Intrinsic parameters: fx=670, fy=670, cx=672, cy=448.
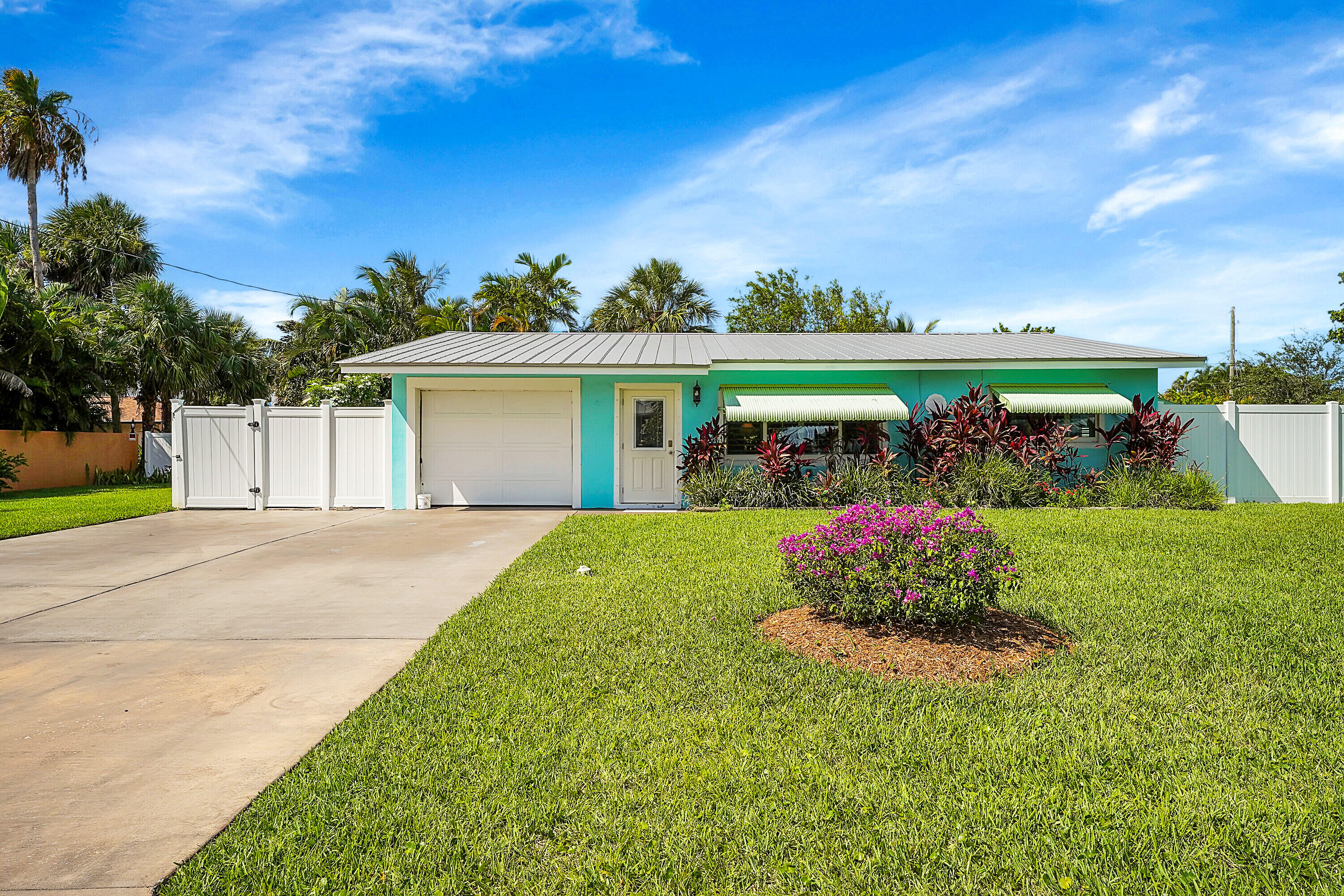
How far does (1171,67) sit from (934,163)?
12.5 ft

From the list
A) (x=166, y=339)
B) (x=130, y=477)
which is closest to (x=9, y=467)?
(x=130, y=477)

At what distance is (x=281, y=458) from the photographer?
43.4 feet

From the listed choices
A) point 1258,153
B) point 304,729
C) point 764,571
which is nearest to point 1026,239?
point 1258,153

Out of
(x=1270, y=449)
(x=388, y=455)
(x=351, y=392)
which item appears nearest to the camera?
(x=1270, y=449)

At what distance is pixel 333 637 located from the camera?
16.6 feet

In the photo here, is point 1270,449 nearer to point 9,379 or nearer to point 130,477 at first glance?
point 9,379

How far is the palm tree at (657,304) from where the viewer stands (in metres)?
27.5

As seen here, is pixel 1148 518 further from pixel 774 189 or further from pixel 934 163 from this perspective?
pixel 774 189

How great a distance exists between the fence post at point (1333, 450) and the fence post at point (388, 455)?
59.7ft

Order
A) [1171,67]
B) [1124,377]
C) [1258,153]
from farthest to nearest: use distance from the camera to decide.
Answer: [1124,377]
[1258,153]
[1171,67]

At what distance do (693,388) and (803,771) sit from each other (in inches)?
414

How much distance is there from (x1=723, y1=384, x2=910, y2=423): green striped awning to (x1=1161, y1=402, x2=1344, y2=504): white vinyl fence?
5536 millimetres

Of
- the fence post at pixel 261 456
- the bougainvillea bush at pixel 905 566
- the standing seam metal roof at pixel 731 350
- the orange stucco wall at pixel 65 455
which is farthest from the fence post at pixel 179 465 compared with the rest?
the bougainvillea bush at pixel 905 566

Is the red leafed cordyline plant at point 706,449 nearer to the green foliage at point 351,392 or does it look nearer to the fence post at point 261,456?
the fence post at point 261,456
